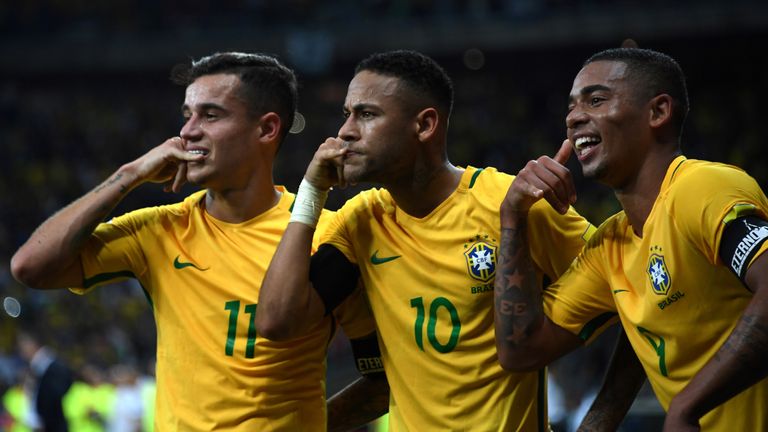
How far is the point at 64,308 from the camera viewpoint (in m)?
20.4

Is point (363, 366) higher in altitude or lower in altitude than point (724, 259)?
lower

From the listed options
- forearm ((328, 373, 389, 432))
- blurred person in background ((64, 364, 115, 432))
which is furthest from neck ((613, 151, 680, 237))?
blurred person in background ((64, 364, 115, 432))

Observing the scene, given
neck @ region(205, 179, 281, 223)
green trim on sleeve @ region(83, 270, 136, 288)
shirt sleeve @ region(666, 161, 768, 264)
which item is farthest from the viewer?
neck @ region(205, 179, 281, 223)

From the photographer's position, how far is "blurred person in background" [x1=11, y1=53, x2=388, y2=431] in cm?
395

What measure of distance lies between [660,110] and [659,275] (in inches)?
23.5

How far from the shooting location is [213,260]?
4105 mm

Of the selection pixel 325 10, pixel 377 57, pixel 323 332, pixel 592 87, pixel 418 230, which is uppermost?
pixel 325 10

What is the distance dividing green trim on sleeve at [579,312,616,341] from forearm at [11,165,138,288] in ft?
6.08

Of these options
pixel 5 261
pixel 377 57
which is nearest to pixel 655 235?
pixel 377 57

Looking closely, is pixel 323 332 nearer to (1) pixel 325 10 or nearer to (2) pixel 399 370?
(2) pixel 399 370

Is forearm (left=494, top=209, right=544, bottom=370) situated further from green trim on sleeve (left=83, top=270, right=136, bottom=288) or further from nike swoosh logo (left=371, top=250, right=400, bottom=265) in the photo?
green trim on sleeve (left=83, top=270, right=136, bottom=288)

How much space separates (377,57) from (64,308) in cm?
1779

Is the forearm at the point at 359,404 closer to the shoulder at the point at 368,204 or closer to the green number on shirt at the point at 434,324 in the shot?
the green number on shirt at the point at 434,324

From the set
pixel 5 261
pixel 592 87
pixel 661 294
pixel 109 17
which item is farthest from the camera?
pixel 109 17
